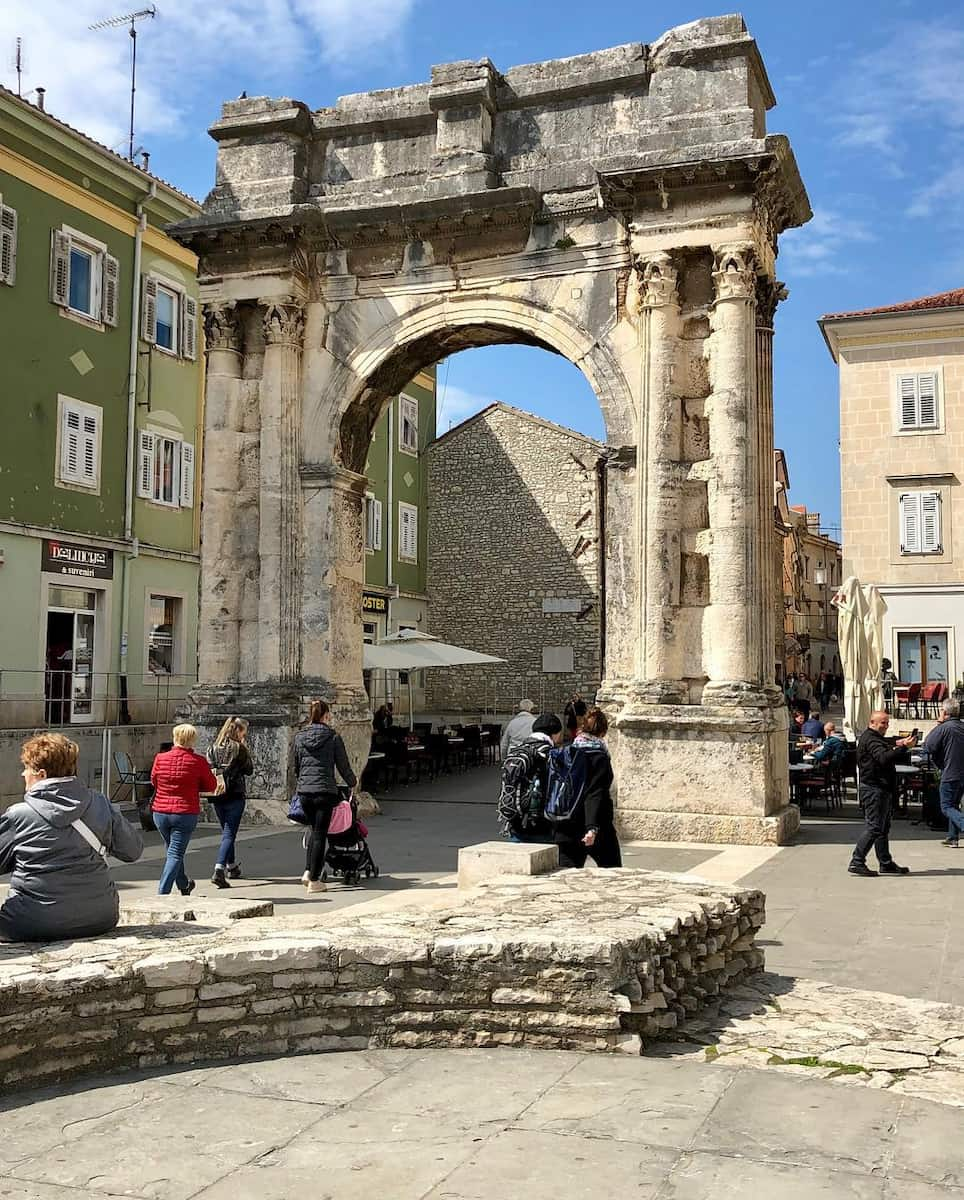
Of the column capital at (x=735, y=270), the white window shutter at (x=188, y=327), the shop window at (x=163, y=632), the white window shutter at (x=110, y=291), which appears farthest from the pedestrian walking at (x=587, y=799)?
the white window shutter at (x=188, y=327)

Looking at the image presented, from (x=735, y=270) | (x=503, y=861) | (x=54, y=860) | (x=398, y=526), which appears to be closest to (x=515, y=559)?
(x=398, y=526)

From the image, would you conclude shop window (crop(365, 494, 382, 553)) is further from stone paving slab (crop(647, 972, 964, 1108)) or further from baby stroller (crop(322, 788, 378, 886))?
stone paving slab (crop(647, 972, 964, 1108))

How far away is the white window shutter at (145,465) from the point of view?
22812mm

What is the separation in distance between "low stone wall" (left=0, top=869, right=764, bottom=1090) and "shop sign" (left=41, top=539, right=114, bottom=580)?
50.9 ft

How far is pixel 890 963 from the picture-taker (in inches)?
288

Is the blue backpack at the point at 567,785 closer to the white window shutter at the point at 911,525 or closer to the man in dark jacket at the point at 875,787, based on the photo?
the man in dark jacket at the point at 875,787

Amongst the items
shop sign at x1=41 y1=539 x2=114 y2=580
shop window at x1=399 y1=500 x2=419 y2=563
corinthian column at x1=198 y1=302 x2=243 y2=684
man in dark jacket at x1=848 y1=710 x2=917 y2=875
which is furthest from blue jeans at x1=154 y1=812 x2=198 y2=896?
shop window at x1=399 y1=500 x2=419 y2=563

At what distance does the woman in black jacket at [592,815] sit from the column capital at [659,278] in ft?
22.1

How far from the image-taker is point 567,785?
8.67 metres

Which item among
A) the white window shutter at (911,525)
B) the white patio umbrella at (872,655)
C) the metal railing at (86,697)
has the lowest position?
the metal railing at (86,697)

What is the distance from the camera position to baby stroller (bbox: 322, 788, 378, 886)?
1043cm

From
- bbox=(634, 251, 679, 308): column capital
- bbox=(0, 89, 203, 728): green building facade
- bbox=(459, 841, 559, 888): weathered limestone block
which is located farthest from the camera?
bbox=(0, 89, 203, 728): green building facade

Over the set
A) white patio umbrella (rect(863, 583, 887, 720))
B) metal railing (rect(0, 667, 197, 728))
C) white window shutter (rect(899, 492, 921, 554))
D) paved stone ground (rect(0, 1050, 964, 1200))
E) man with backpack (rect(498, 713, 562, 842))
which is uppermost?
white window shutter (rect(899, 492, 921, 554))

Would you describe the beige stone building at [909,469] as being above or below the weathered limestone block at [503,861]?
above
